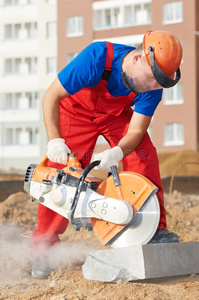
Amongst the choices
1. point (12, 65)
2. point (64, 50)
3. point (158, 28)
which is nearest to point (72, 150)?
point (158, 28)

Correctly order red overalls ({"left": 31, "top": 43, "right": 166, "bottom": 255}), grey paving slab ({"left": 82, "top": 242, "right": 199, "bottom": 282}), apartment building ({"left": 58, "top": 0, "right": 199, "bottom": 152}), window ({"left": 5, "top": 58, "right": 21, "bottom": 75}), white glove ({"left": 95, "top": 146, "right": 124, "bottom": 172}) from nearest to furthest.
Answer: grey paving slab ({"left": 82, "top": 242, "right": 199, "bottom": 282})
white glove ({"left": 95, "top": 146, "right": 124, "bottom": 172})
red overalls ({"left": 31, "top": 43, "right": 166, "bottom": 255})
apartment building ({"left": 58, "top": 0, "right": 199, "bottom": 152})
window ({"left": 5, "top": 58, "right": 21, "bottom": 75})

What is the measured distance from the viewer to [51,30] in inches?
1029

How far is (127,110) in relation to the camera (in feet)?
11.8

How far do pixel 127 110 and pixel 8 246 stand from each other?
1.69 metres

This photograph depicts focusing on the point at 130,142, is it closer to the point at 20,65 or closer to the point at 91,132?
the point at 91,132

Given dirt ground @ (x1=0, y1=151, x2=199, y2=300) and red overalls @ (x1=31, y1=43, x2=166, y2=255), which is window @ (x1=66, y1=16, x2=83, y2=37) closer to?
dirt ground @ (x1=0, y1=151, x2=199, y2=300)

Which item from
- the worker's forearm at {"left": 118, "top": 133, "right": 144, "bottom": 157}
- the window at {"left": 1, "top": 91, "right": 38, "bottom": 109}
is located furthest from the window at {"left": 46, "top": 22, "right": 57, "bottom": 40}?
the worker's forearm at {"left": 118, "top": 133, "right": 144, "bottom": 157}

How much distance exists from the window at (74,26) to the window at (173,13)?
4.72 m

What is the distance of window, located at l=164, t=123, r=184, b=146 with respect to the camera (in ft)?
70.5

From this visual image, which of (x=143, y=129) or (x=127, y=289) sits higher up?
(x=143, y=129)

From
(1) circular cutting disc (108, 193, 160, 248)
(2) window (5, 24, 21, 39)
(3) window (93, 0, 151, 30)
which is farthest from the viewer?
(2) window (5, 24, 21, 39)

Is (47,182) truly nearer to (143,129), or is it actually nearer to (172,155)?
(143,129)

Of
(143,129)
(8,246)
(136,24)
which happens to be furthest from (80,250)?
(136,24)

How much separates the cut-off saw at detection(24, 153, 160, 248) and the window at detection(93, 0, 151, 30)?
69.2ft
